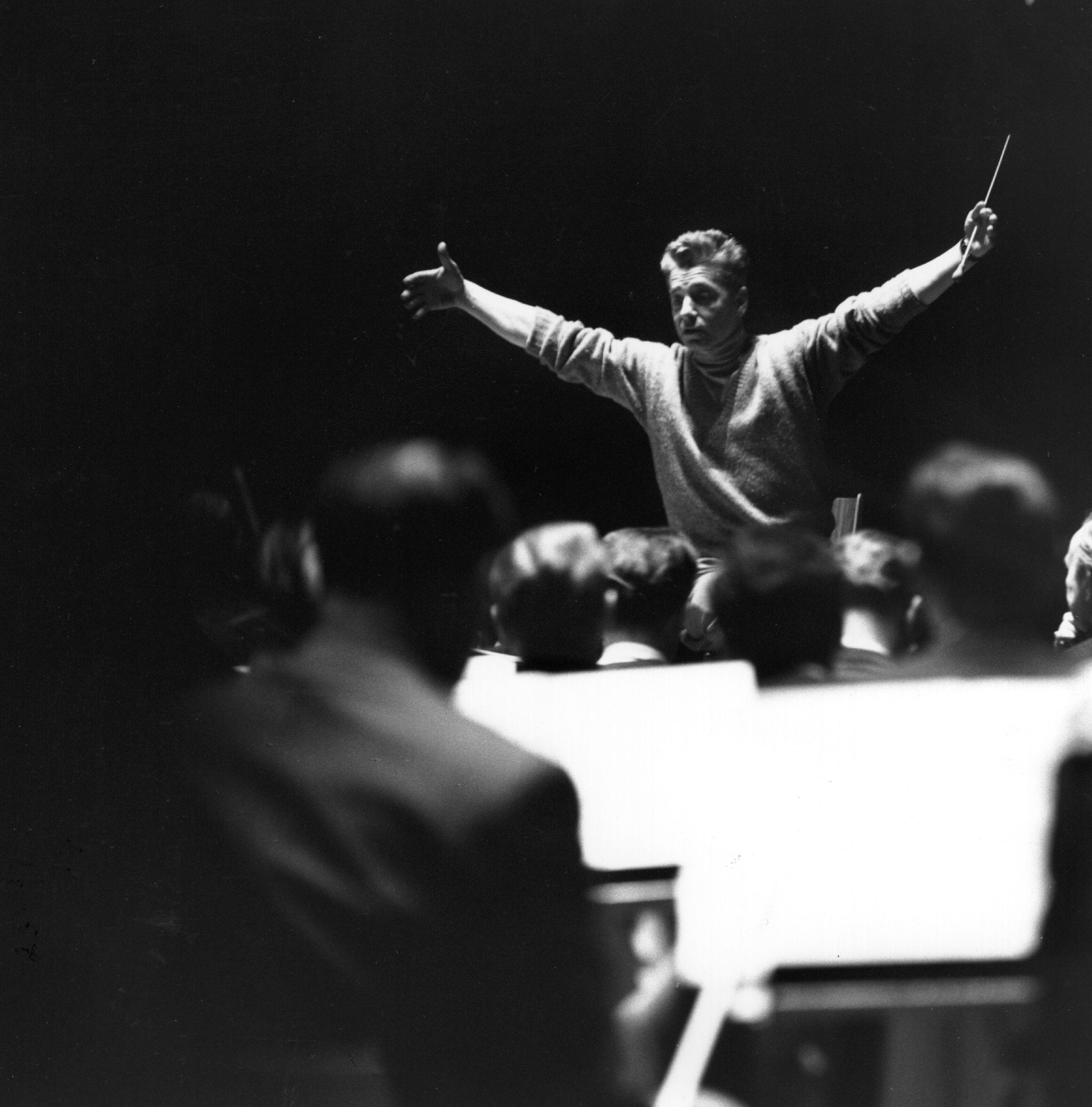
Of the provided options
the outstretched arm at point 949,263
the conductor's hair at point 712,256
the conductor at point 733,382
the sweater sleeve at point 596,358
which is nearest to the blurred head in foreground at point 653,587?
the conductor at point 733,382

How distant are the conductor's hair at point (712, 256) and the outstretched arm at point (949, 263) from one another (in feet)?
1.06

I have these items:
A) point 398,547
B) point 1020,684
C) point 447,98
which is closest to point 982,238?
point 1020,684

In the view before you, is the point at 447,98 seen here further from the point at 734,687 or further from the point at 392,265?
the point at 734,687

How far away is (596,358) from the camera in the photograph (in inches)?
91.7

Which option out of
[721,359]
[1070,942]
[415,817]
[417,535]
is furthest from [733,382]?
[1070,942]

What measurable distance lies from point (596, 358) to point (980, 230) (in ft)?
2.55

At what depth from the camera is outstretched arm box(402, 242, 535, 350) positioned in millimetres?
2346

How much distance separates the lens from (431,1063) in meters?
2.28

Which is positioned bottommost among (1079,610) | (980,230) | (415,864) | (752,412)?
(415,864)

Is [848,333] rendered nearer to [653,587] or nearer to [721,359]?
[721,359]

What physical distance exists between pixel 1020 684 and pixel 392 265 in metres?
1.47

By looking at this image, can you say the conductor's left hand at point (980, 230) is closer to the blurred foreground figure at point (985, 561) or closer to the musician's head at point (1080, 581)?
the blurred foreground figure at point (985, 561)

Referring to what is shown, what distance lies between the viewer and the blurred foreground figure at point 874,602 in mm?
2287

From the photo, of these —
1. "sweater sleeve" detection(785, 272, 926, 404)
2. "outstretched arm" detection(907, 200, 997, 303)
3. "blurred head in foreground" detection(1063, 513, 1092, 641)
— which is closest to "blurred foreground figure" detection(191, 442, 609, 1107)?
"sweater sleeve" detection(785, 272, 926, 404)
